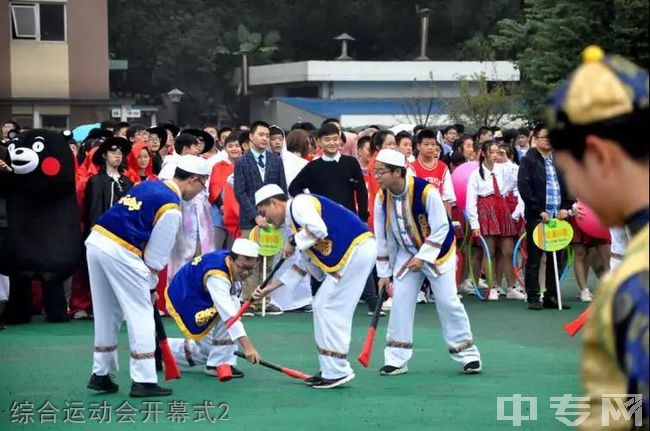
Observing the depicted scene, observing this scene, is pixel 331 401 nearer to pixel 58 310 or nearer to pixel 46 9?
pixel 58 310

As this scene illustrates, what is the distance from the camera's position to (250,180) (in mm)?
13227

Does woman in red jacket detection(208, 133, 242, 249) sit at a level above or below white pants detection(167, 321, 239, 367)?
above

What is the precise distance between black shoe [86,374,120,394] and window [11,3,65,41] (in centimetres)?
3195

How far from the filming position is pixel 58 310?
12797 mm

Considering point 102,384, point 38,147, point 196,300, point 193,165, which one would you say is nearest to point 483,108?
point 38,147

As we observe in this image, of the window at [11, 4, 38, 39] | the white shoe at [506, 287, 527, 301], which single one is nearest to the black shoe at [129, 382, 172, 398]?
the white shoe at [506, 287, 527, 301]

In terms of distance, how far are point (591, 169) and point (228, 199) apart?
11260mm

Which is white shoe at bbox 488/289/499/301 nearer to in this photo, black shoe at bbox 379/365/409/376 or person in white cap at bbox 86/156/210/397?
black shoe at bbox 379/365/409/376

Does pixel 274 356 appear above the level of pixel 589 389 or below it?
below

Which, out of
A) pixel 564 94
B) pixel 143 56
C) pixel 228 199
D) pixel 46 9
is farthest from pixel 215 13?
pixel 564 94

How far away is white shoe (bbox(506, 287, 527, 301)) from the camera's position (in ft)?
47.2

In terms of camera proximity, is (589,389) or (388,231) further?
(388,231)

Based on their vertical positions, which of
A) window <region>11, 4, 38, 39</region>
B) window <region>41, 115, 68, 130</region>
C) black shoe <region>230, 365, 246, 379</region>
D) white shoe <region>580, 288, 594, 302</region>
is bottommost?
window <region>41, 115, 68, 130</region>

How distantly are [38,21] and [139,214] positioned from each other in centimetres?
3244
